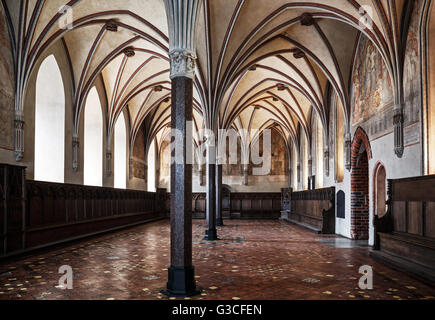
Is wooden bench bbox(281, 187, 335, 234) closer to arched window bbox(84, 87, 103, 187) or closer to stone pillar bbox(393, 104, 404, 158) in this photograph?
stone pillar bbox(393, 104, 404, 158)

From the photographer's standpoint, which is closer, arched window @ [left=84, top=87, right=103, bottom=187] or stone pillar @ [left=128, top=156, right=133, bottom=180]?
arched window @ [left=84, top=87, right=103, bottom=187]

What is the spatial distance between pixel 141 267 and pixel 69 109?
31.7ft

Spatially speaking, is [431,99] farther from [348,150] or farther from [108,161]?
[108,161]

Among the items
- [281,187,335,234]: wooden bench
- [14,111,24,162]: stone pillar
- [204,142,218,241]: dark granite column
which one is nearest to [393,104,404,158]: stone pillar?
[281,187,335,234]: wooden bench

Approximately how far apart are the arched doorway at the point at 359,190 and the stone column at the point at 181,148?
8.88m

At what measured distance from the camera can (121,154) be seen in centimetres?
Answer: 2220

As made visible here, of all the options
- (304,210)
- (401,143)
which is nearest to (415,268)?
(401,143)

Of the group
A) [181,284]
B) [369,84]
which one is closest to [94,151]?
[369,84]

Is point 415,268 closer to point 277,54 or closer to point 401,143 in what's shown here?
point 401,143

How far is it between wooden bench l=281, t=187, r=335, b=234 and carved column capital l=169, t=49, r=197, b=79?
10.7 m

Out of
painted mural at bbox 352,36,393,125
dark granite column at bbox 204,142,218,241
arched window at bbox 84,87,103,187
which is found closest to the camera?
painted mural at bbox 352,36,393,125

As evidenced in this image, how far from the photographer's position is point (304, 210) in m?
20.0

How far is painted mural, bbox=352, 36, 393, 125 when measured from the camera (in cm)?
1120

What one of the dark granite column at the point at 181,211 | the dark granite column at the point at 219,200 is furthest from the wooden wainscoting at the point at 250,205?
the dark granite column at the point at 181,211
